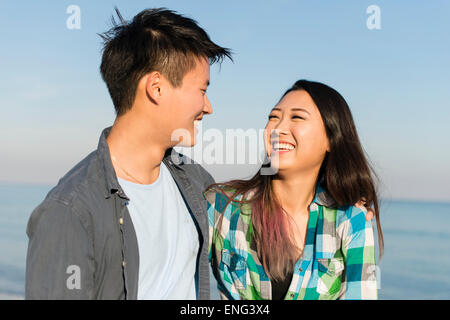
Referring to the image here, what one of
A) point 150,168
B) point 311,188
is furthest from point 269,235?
point 150,168

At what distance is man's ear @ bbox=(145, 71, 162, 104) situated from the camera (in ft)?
10.3

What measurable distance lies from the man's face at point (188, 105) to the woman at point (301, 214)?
2.08ft

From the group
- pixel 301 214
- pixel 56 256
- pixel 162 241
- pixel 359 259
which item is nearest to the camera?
pixel 56 256

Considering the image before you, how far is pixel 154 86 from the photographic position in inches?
125

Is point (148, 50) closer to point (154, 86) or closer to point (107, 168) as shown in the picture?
point (154, 86)

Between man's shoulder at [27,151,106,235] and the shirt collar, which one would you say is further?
the shirt collar

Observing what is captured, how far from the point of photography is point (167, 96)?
3139mm

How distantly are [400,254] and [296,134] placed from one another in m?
19.9

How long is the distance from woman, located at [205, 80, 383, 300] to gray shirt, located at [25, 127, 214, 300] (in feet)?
3.33

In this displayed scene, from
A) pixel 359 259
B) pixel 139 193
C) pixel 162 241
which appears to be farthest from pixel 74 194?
pixel 359 259

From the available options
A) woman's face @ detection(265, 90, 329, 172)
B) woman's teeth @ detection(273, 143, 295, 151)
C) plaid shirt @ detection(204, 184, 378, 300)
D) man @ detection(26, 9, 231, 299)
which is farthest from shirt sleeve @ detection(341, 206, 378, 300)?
man @ detection(26, 9, 231, 299)

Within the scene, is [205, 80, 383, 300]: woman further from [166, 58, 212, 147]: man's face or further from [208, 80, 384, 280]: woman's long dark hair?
[166, 58, 212, 147]: man's face

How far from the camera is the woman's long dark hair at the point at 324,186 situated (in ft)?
11.5
